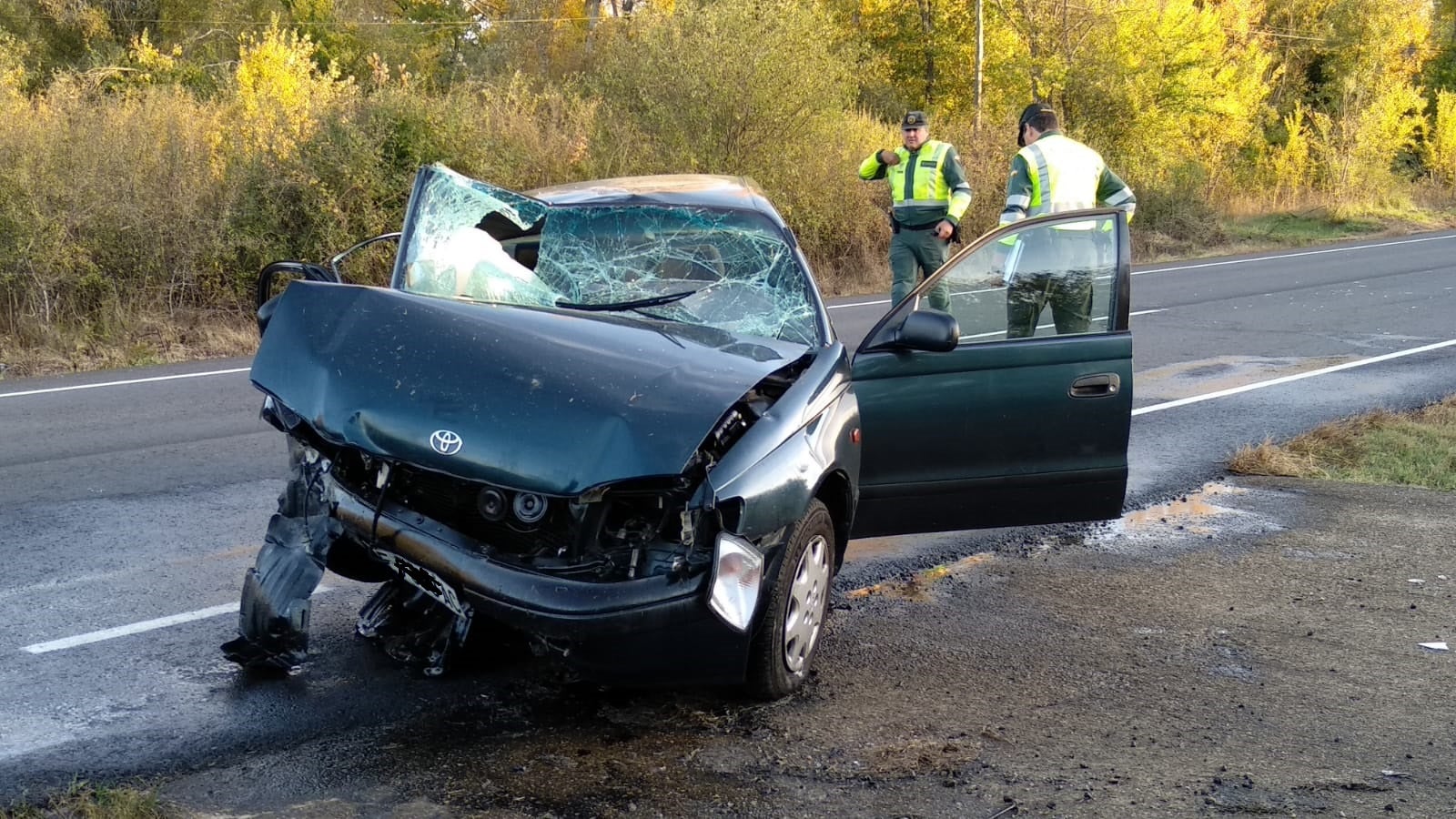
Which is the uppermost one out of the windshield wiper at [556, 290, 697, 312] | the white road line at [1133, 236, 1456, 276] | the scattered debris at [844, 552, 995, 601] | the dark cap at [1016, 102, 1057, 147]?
the dark cap at [1016, 102, 1057, 147]

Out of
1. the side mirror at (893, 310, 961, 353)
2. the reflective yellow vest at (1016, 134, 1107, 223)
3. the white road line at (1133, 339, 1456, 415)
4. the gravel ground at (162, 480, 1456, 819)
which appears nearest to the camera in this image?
the gravel ground at (162, 480, 1456, 819)

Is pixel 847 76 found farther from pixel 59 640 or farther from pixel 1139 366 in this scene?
pixel 59 640

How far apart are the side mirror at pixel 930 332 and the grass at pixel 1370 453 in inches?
148

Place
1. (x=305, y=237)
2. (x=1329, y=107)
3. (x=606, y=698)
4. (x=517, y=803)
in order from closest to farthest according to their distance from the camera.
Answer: (x=517, y=803) < (x=606, y=698) < (x=305, y=237) < (x=1329, y=107)

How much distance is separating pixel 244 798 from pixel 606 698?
115 cm

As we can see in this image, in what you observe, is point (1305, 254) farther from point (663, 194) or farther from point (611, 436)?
point (611, 436)

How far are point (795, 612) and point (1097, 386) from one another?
1.96 m

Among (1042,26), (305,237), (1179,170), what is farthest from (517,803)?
(1042,26)

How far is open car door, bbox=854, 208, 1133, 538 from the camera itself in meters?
5.26

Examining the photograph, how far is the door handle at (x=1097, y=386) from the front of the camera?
5.50 m

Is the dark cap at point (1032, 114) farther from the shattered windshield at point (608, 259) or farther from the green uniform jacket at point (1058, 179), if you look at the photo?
the shattered windshield at point (608, 259)

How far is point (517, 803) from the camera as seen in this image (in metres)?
3.47

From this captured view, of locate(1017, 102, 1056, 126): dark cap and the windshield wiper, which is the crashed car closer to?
the windshield wiper

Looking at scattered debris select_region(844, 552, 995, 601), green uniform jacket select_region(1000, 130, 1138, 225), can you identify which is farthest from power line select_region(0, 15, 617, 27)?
scattered debris select_region(844, 552, 995, 601)
